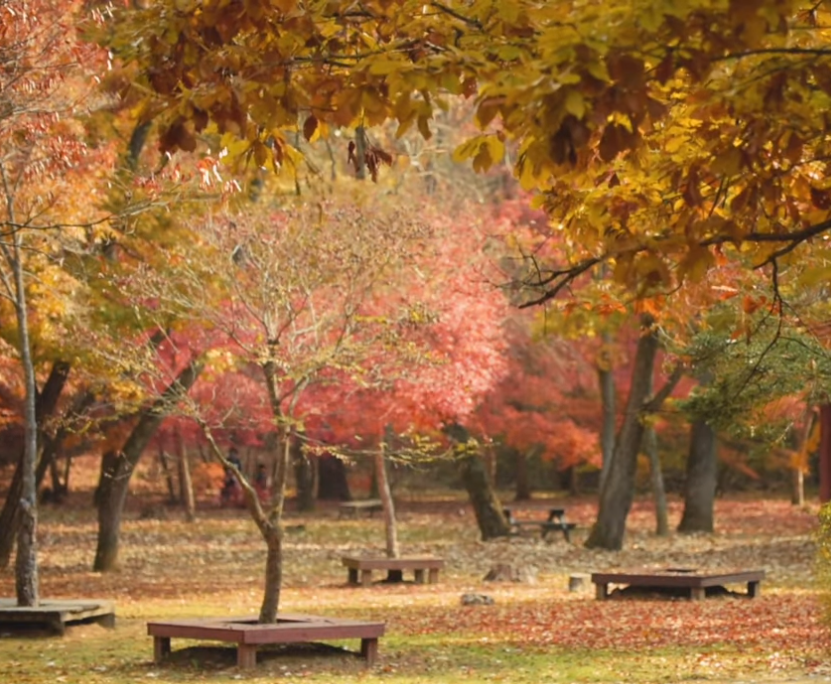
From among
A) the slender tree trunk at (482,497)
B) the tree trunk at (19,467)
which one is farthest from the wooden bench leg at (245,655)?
the slender tree trunk at (482,497)

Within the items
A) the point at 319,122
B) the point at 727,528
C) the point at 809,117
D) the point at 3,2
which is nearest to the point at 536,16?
the point at 809,117

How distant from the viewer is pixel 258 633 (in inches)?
504

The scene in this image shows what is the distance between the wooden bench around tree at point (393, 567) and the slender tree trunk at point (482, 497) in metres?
8.65

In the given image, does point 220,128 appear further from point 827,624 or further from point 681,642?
point 681,642

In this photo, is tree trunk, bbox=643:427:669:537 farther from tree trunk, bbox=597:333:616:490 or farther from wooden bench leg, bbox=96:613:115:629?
wooden bench leg, bbox=96:613:115:629

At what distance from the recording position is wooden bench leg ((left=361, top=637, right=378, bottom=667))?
Answer: 13262 millimetres

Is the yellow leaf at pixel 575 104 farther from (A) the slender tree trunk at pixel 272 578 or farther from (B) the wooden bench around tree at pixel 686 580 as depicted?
(B) the wooden bench around tree at pixel 686 580

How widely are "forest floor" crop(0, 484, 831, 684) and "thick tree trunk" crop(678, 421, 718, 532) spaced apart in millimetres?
1084

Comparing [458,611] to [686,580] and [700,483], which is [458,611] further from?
[700,483]

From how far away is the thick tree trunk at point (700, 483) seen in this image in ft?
112

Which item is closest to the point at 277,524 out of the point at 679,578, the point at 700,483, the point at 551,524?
the point at 679,578

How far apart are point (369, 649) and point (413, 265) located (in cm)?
716

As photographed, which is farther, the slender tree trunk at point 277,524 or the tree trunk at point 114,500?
the tree trunk at point 114,500

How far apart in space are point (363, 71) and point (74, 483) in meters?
50.9
